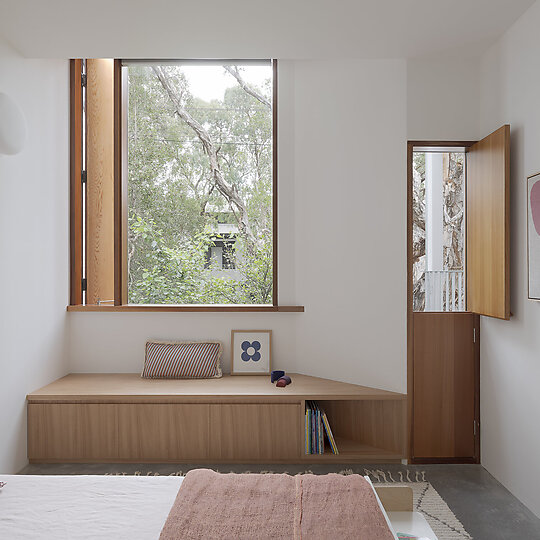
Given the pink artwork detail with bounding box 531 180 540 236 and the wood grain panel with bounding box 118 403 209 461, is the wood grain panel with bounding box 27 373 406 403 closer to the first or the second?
the wood grain panel with bounding box 118 403 209 461

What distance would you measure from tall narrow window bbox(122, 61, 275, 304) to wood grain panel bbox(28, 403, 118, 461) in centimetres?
158

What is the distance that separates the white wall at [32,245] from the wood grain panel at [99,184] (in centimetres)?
23

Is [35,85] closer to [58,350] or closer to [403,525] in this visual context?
[58,350]

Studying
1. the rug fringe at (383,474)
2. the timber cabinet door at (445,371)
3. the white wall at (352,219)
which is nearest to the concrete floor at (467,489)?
the rug fringe at (383,474)

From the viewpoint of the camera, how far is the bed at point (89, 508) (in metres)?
1.59

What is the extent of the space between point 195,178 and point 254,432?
2.47 metres

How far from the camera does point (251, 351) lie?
3.84 m

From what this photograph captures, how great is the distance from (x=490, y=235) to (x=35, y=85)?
2.93m

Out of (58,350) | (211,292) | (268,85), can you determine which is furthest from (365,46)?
(58,350)

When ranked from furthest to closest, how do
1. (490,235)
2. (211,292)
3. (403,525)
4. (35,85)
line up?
1. (211,292)
2. (35,85)
3. (490,235)
4. (403,525)

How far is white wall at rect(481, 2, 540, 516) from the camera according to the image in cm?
267

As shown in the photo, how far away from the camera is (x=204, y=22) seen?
111 inches

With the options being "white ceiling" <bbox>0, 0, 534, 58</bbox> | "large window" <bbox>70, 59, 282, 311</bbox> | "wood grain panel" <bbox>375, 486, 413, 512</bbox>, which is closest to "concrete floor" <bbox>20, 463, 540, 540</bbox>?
"wood grain panel" <bbox>375, 486, 413, 512</bbox>

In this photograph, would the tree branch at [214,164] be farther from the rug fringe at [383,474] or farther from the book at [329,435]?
the rug fringe at [383,474]
